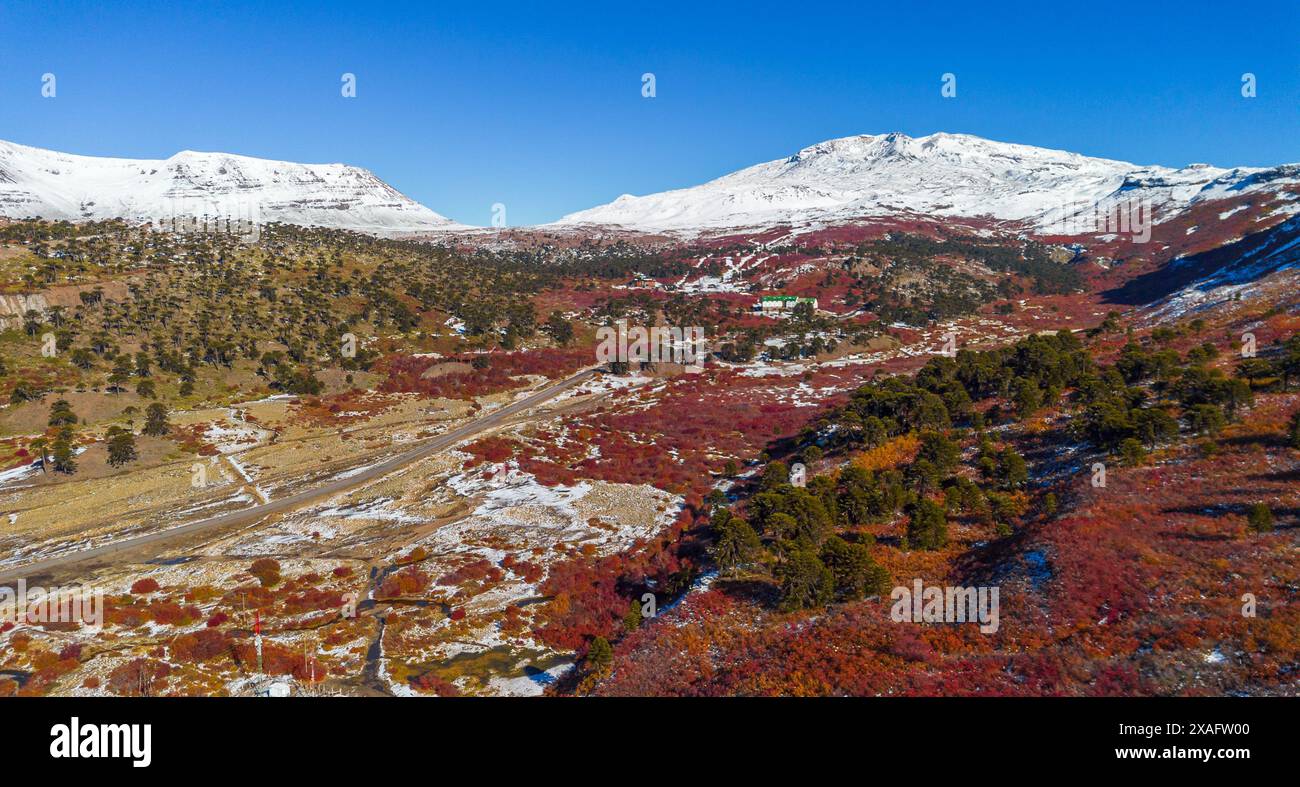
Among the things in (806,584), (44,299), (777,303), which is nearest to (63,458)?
(44,299)

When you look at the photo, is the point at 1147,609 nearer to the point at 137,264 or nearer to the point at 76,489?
the point at 76,489

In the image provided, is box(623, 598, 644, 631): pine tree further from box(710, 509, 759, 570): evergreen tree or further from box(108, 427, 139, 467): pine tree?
box(108, 427, 139, 467): pine tree

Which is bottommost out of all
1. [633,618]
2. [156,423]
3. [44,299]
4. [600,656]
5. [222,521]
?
[633,618]

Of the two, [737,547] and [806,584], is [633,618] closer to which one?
[737,547]

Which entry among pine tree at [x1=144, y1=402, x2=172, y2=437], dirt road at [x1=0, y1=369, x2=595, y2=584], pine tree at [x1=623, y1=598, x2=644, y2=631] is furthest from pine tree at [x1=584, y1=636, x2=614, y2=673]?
pine tree at [x1=144, y1=402, x2=172, y2=437]

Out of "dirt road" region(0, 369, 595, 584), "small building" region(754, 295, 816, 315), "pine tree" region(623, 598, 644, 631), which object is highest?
"small building" region(754, 295, 816, 315)

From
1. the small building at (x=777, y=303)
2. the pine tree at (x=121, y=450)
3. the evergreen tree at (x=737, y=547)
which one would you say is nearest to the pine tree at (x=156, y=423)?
the pine tree at (x=121, y=450)

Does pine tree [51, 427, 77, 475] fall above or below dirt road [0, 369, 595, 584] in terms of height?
above

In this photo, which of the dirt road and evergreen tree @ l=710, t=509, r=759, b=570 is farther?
the dirt road

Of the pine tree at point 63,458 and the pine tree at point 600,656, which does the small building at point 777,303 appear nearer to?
the pine tree at point 600,656
